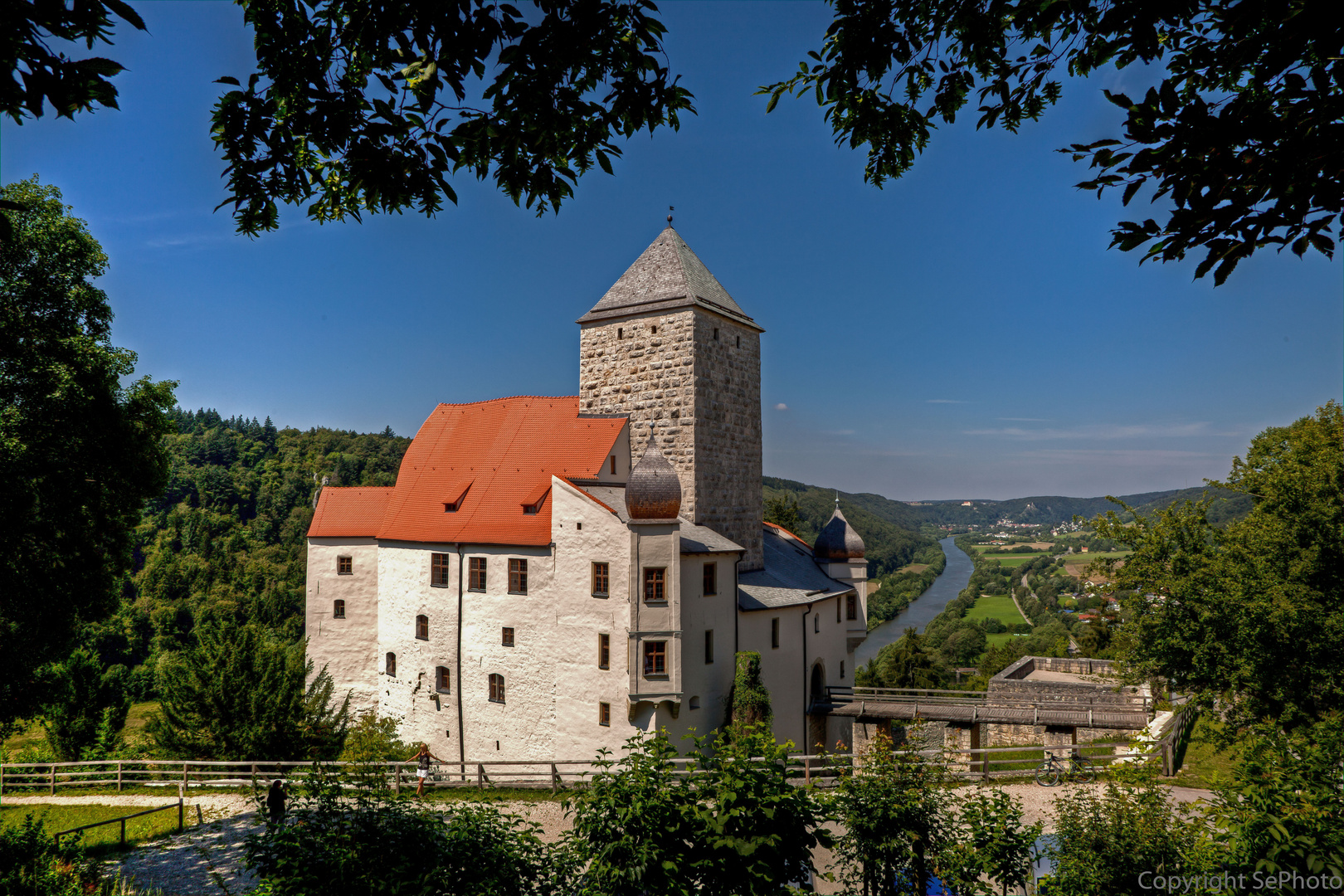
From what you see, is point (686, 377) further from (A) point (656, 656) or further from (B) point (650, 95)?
(B) point (650, 95)

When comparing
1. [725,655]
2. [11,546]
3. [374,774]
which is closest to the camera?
[374,774]

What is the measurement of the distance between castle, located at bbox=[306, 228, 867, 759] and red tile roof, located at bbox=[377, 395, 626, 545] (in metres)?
0.08

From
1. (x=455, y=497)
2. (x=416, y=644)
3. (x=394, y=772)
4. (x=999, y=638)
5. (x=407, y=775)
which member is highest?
(x=455, y=497)

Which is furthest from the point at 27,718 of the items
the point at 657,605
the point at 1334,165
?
the point at 1334,165

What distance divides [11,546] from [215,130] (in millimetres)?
11349

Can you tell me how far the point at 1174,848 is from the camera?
6.88 m

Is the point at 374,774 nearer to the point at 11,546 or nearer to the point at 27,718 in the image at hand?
the point at 11,546

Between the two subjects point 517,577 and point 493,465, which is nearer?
point 517,577

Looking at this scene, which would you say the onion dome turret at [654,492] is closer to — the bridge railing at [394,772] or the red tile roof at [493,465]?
the red tile roof at [493,465]

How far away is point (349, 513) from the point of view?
→ 25.0 m

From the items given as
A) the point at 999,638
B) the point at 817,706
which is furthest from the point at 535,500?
the point at 999,638

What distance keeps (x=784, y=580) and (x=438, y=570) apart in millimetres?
11475

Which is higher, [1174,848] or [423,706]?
[1174,848]

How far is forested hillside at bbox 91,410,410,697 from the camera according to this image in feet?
219
